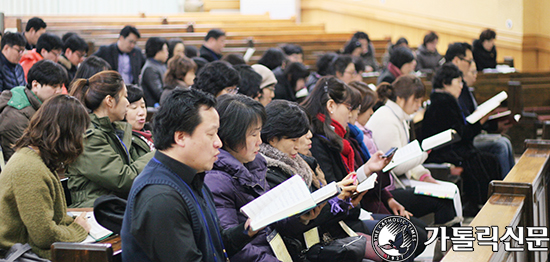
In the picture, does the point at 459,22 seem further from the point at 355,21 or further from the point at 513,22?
the point at 355,21

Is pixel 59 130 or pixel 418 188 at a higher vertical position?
pixel 59 130

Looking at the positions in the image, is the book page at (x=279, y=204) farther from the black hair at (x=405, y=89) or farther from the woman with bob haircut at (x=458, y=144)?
the woman with bob haircut at (x=458, y=144)

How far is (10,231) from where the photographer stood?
79.0 inches

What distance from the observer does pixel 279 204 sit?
157cm

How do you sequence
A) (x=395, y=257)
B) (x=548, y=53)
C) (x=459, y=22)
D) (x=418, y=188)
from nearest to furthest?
(x=395, y=257) < (x=418, y=188) < (x=548, y=53) < (x=459, y=22)

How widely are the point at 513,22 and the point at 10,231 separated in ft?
33.7

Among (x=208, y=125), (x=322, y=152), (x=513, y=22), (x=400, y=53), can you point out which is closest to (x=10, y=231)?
(x=208, y=125)

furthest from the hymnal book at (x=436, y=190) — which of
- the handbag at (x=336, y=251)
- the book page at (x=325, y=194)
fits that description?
the book page at (x=325, y=194)

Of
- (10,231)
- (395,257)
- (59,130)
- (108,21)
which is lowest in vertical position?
(395,257)

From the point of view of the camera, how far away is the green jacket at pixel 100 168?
2.36 metres

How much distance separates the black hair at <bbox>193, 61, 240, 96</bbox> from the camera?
132 inches

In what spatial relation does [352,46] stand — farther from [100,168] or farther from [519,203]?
[100,168]

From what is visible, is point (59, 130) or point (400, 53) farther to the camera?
point (400, 53)

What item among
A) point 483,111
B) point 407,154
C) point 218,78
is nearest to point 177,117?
point 407,154
